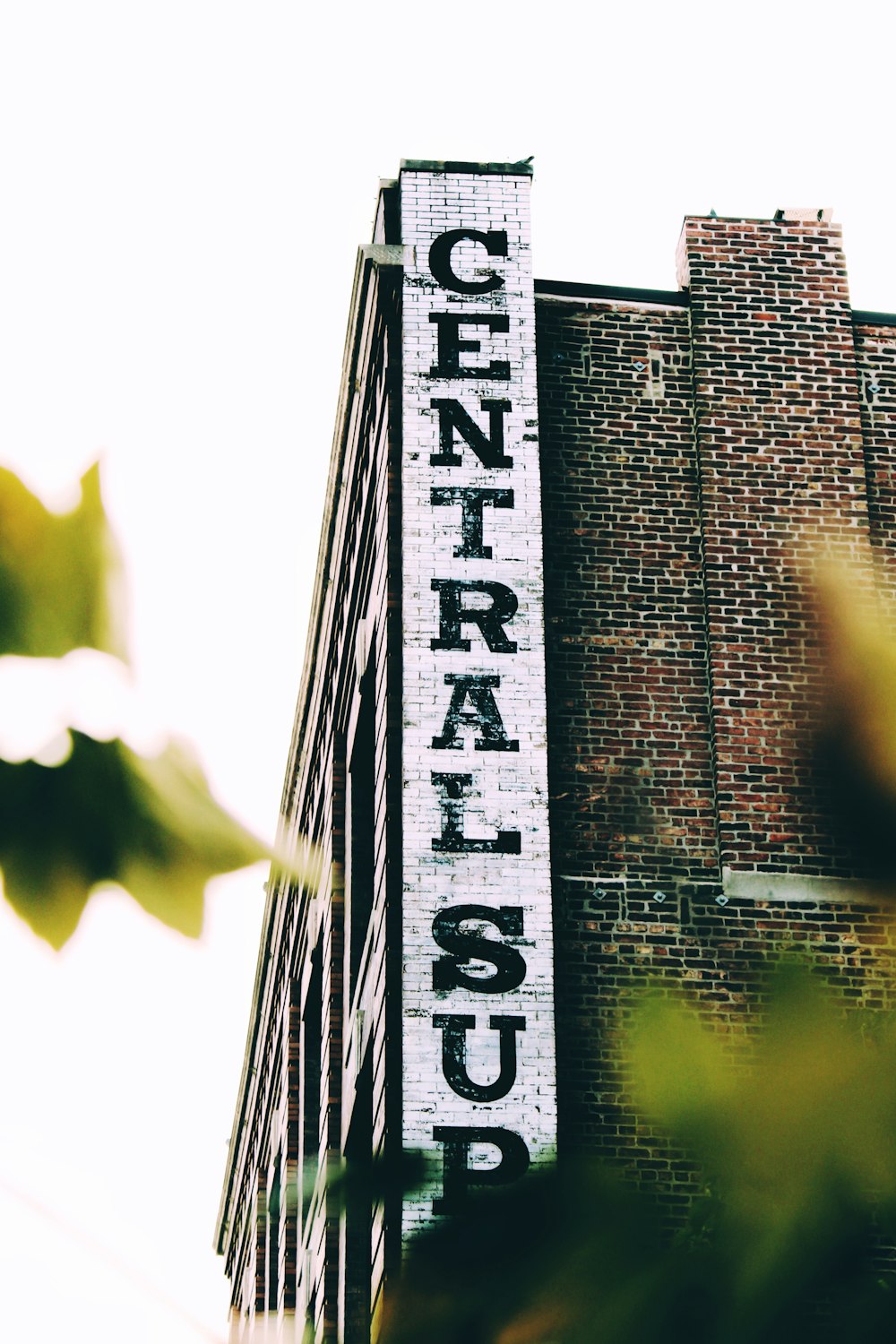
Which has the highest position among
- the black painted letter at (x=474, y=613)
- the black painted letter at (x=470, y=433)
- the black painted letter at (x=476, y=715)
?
the black painted letter at (x=470, y=433)

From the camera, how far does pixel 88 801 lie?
1.44 m

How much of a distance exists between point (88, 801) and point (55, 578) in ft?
0.56

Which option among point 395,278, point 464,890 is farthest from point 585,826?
point 395,278

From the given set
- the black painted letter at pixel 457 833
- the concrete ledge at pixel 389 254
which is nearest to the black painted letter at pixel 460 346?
the concrete ledge at pixel 389 254

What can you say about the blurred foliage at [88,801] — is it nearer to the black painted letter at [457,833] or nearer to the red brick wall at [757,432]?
the black painted letter at [457,833]

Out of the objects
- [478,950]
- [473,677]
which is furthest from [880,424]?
[478,950]

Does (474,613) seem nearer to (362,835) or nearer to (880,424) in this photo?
(880,424)

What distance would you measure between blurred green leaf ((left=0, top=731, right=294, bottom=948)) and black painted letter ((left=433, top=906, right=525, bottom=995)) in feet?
34.5

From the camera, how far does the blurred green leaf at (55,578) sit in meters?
1.38

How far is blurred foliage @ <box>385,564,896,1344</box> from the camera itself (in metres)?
1.55

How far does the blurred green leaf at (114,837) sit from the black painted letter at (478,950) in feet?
34.5

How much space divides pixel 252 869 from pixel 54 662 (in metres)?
0.22

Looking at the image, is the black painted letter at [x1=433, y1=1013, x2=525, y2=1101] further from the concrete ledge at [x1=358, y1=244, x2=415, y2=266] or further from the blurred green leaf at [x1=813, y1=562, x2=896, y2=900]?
the blurred green leaf at [x1=813, y1=562, x2=896, y2=900]

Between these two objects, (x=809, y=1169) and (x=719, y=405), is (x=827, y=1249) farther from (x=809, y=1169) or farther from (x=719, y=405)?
(x=719, y=405)
